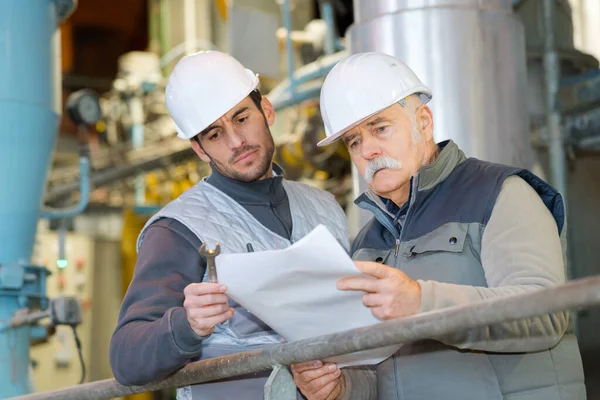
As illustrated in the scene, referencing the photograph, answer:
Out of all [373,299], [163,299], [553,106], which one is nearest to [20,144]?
[163,299]

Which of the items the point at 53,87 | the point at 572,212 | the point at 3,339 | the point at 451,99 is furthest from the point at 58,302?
the point at 572,212

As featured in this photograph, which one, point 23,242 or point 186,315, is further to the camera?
point 23,242

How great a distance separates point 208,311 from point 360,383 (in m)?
0.46

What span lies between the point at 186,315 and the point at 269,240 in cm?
50

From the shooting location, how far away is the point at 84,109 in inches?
241

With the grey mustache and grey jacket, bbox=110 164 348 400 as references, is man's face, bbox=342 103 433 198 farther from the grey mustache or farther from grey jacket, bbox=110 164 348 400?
grey jacket, bbox=110 164 348 400

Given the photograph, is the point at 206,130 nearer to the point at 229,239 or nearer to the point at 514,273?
the point at 229,239

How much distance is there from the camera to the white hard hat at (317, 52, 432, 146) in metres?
2.09

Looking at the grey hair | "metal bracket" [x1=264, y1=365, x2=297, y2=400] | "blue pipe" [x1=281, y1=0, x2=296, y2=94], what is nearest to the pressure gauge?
"blue pipe" [x1=281, y1=0, x2=296, y2=94]

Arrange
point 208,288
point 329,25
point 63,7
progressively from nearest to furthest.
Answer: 1. point 208,288
2. point 63,7
3. point 329,25

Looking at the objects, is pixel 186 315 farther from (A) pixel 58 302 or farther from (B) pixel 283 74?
(B) pixel 283 74

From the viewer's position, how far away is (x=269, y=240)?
2.49m

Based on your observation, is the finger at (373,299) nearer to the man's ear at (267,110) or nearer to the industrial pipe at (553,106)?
the man's ear at (267,110)

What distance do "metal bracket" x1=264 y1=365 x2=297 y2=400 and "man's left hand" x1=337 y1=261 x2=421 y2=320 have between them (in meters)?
0.25
